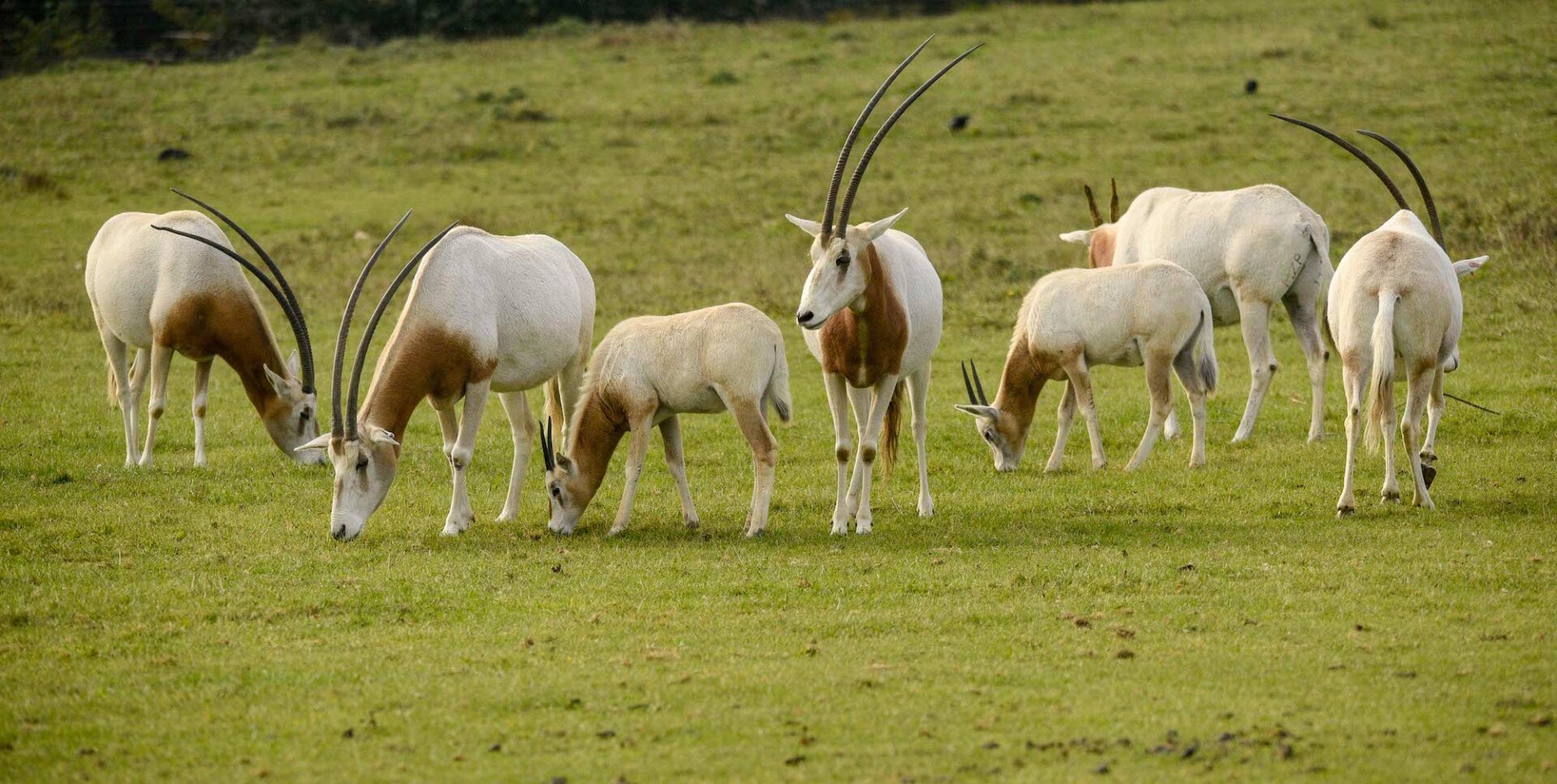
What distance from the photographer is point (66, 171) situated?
2808 cm

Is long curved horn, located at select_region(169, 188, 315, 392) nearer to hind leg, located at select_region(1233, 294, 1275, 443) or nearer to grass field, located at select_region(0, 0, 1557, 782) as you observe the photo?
grass field, located at select_region(0, 0, 1557, 782)

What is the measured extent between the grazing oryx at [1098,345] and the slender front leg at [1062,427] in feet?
0.03

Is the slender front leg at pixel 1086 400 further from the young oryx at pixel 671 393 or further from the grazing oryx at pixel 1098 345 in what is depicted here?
the young oryx at pixel 671 393

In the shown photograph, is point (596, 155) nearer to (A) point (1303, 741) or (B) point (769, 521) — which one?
(B) point (769, 521)

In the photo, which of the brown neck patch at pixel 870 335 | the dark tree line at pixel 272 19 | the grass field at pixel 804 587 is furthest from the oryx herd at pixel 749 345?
the dark tree line at pixel 272 19

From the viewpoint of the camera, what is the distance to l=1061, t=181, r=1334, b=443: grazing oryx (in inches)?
494

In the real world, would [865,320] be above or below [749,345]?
above

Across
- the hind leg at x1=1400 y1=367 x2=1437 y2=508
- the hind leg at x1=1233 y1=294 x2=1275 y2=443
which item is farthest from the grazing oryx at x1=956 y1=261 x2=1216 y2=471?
the hind leg at x1=1400 y1=367 x2=1437 y2=508

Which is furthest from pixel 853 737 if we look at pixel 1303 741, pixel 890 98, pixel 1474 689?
pixel 890 98

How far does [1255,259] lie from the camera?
12609 millimetres

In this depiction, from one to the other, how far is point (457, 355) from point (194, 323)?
3.60 metres

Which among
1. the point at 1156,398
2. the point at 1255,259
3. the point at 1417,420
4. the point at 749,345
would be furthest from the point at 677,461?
the point at 1255,259

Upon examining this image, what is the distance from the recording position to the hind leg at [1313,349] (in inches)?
484

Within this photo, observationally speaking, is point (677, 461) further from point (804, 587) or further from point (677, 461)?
point (804, 587)
